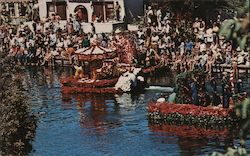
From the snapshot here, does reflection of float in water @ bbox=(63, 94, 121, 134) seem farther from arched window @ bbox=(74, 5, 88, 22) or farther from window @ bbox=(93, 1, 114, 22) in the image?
arched window @ bbox=(74, 5, 88, 22)

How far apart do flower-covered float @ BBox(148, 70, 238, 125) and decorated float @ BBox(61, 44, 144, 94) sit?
7.55 meters

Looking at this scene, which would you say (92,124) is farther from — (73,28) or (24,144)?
(73,28)

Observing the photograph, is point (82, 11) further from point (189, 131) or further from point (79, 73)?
point (189, 131)

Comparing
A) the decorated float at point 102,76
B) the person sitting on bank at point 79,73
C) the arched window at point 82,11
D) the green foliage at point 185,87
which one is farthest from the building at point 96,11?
the green foliage at point 185,87

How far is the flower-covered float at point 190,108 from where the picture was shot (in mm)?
25422

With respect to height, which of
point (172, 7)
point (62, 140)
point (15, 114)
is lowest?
point (62, 140)

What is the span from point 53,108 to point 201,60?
9854mm

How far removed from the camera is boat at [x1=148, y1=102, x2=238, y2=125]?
82.8 feet

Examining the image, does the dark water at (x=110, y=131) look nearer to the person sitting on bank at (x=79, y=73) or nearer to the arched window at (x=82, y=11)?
the person sitting on bank at (x=79, y=73)

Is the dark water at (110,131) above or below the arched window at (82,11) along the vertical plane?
below

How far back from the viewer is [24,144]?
19531 mm

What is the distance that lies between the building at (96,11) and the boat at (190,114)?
89.3 feet

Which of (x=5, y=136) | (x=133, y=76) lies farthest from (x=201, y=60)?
(x=5, y=136)

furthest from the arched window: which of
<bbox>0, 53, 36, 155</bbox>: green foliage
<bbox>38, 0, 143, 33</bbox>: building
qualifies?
<bbox>0, 53, 36, 155</bbox>: green foliage
